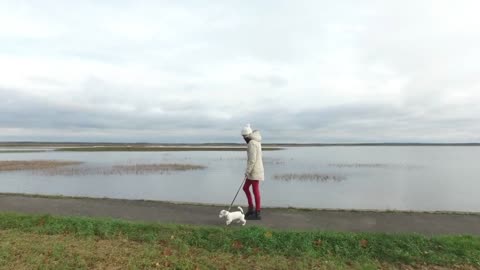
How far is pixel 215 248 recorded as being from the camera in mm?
5664

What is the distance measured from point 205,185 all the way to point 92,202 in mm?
11401

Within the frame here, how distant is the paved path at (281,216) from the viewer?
278 inches

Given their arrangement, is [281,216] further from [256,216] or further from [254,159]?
[254,159]

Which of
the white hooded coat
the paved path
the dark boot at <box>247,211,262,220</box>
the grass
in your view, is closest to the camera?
the grass

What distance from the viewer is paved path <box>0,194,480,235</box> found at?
7070 mm

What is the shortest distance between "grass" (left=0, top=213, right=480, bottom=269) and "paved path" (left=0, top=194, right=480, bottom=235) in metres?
0.97

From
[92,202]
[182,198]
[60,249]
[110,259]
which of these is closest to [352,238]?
[110,259]

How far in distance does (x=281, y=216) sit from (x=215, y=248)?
2.60 metres

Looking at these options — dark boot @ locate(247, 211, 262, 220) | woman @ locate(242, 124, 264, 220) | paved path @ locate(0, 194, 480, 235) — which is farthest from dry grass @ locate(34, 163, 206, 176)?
woman @ locate(242, 124, 264, 220)

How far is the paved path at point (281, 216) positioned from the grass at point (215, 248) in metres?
0.97

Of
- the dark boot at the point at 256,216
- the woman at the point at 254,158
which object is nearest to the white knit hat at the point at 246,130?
the woman at the point at 254,158

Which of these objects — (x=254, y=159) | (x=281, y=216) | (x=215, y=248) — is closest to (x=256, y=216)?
(x=281, y=216)

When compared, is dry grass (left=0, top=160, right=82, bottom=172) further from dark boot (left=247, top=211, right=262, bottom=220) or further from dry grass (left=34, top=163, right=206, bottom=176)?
dark boot (left=247, top=211, right=262, bottom=220)

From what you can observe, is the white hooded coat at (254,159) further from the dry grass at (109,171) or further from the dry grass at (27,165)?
the dry grass at (27,165)
